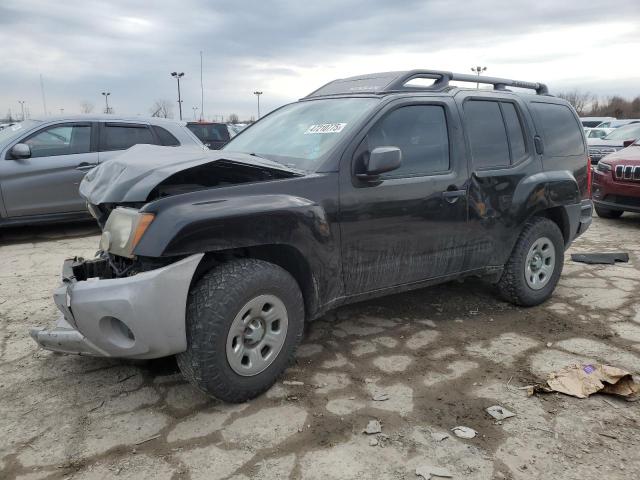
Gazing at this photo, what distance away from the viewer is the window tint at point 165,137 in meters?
7.47

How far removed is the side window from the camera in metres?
6.77

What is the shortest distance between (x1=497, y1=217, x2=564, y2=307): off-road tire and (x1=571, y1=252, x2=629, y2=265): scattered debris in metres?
1.68

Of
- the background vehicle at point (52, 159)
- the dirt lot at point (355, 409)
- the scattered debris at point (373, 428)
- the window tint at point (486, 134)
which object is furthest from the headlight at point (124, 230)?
the background vehicle at point (52, 159)

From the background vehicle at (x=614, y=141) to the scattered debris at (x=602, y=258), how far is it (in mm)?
8255

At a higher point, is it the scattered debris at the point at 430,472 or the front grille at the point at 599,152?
the front grille at the point at 599,152

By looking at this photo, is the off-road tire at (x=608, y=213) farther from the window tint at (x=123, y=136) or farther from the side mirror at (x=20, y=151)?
the side mirror at (x=20, y=151)

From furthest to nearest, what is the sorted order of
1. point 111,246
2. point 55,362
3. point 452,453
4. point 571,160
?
point 571,160 < point 55,362 < point 111,246 < point 452,453

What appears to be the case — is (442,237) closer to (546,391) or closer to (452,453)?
(546,391)

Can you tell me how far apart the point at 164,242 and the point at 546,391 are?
2333 millimetres

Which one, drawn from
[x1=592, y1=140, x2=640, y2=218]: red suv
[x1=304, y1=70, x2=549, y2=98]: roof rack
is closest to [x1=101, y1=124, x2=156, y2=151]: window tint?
[x1=304, y1=70, x2=549, y2=98]: roof rack

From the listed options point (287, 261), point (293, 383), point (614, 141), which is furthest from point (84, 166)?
point (614, 141)

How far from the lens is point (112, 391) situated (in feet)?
10.1

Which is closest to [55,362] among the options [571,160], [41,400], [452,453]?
[41,400]

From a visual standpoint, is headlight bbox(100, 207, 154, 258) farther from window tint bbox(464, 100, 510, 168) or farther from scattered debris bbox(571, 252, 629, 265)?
scattered debris bbox(571, 252, 629, 265)
